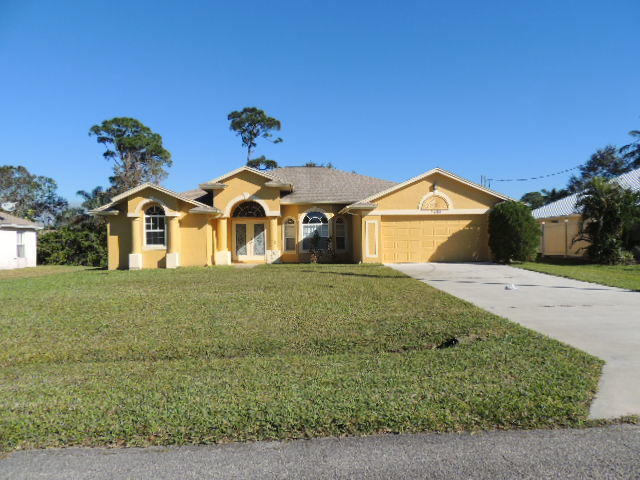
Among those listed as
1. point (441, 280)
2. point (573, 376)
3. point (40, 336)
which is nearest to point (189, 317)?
point (40, 336)

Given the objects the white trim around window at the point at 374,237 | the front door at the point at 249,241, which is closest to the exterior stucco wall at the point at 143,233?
the front door at the point at 249,241

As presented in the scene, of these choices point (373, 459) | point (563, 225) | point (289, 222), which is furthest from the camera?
point (563, 225)

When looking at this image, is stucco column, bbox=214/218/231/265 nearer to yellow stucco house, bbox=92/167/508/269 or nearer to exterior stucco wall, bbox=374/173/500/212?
yellow stucco house, bbox=92/167/508/269

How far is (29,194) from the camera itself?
43406 millimetres

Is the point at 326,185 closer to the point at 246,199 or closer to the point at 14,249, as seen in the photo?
the point at 246,199

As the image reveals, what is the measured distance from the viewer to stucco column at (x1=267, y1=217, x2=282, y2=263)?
840 inches

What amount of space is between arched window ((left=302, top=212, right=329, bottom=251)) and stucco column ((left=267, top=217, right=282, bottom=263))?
1388mm

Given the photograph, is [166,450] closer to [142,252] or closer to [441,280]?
[441,280]

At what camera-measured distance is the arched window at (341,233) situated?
21984 mm

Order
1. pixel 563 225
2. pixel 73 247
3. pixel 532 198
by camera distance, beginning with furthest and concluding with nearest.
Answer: pixel 532 198, pixel 73 247, pixel 563 225

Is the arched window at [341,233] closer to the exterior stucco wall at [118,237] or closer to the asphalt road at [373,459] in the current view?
the exterior stucco wall at [118,237]

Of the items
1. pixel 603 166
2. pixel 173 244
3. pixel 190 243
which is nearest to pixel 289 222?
pixel 190 243

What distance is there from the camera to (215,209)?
20031 mm

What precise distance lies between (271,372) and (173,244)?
52.2 ft
